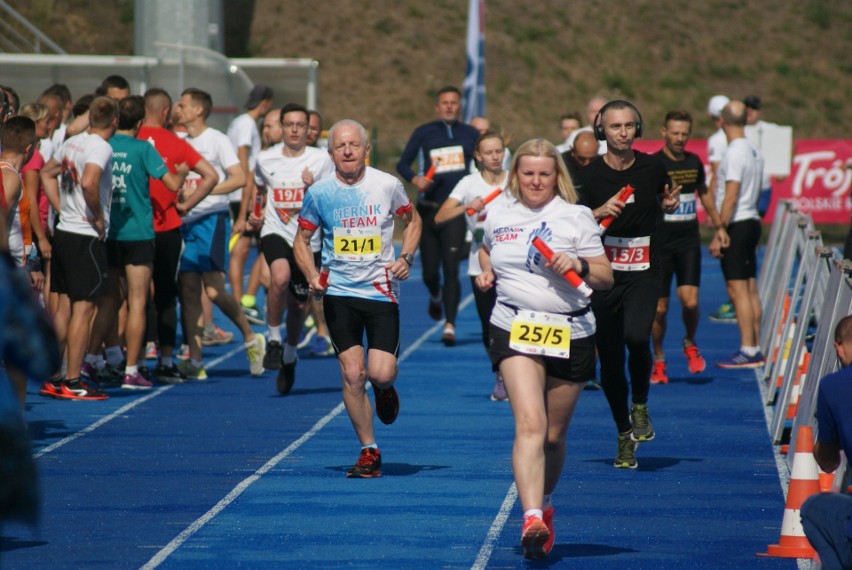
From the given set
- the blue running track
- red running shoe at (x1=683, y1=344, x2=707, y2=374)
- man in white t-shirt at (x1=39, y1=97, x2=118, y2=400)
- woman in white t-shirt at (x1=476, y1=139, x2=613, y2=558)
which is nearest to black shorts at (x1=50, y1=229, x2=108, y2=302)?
man in white t-shirt at (x1=39, y1=97, x2=118, y2=400)

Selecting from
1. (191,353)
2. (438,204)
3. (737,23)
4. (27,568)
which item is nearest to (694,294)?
(438,204)

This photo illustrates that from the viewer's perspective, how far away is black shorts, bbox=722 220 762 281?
1357 centimetres

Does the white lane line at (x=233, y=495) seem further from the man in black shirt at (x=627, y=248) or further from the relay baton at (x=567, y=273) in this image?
the relay baton at (x=567, y=273)

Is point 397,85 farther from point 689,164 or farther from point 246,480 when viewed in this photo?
point 246,480

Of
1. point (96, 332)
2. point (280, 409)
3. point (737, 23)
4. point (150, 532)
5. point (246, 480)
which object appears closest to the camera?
point (150, 532)

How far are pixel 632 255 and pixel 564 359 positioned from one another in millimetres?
2318

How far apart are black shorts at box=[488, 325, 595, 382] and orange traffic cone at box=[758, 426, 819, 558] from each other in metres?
1.01

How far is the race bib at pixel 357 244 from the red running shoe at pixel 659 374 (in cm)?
441

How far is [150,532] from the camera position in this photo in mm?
7340

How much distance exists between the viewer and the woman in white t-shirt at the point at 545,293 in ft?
22.1

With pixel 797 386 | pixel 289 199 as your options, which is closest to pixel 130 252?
pixel 289 199

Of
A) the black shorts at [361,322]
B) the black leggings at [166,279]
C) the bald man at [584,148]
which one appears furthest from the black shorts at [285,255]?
the black shorts at [361,322]

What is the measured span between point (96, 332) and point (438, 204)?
443cm

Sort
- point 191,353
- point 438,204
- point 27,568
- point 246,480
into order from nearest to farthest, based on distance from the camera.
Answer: point 27,568
point 246,480
point 191,353
point 438,204
